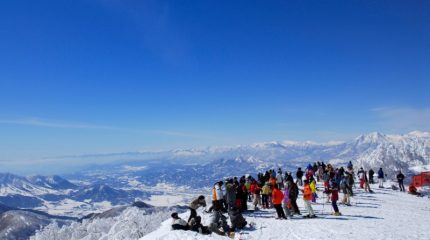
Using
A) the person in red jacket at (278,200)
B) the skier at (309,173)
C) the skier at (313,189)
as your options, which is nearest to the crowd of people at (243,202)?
the person in red jacket at (278,200)

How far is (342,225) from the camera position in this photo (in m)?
22.7

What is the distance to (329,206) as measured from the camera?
103ft

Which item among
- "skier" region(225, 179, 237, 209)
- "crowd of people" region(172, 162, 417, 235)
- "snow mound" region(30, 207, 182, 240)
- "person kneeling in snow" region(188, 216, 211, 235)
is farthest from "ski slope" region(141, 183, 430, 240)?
"snow mound" region(30, 207, 182, 240)

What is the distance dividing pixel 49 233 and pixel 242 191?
371ft

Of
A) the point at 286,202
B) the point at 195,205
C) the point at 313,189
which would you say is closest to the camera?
the point at 195,205

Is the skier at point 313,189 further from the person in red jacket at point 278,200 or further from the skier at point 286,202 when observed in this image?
the person in red jacket at point 278,200

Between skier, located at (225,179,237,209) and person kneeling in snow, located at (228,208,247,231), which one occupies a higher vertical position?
skier, located at (225,179,237,209)

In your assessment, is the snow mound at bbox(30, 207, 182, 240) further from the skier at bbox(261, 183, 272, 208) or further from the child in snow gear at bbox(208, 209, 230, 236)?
the child in snow gear at bbox(208, 209, 230, 236)

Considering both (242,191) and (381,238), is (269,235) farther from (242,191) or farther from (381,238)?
(242,191)

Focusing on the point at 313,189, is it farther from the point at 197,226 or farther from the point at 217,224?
the point at 197,226

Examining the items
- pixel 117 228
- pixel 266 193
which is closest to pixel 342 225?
pixel 266 193

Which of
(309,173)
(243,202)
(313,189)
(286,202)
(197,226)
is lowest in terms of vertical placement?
(197,226)

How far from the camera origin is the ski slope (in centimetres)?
2003

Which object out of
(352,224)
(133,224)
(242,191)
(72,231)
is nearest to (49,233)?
(72,231)
